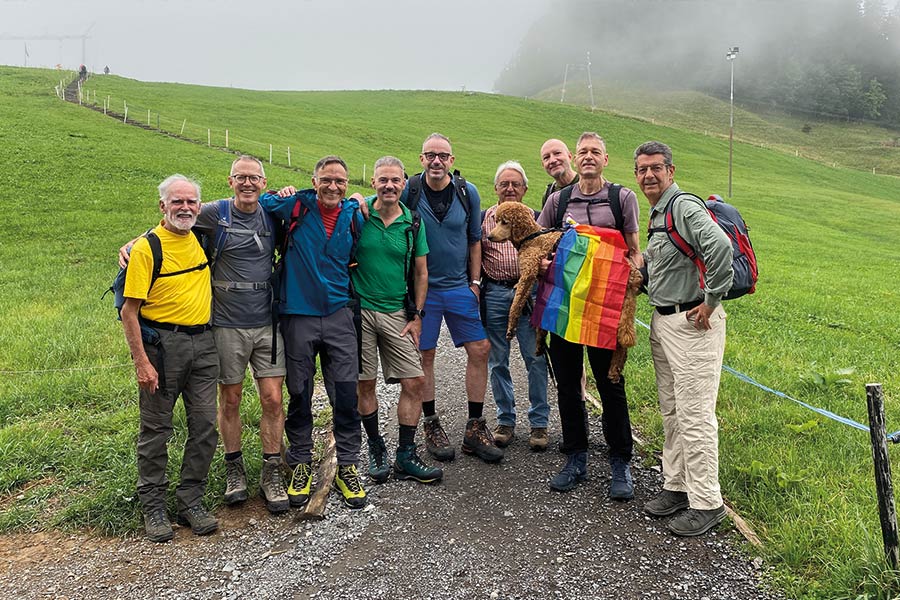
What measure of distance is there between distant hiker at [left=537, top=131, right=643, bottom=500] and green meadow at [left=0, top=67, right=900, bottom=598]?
0.83 metres

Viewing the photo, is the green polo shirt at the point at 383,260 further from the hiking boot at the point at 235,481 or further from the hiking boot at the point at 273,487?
the hiking boot at the point at 235,481

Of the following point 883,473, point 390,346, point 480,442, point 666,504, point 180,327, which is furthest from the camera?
point 480,442

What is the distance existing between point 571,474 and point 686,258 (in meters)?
2.11

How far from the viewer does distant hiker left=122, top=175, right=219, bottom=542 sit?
4.22 metres

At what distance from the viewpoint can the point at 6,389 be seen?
680cm

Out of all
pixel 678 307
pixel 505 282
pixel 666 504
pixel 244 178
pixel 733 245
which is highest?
pixel 244 178

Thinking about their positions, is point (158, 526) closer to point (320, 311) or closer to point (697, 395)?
point (320, 311)

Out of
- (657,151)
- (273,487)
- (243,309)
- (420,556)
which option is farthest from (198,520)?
(657,151)

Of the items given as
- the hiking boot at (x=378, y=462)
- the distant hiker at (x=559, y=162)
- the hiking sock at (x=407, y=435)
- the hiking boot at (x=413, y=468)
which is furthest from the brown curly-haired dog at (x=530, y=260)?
the hiking boot at (x=378, y=462)

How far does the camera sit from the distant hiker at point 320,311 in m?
4.82

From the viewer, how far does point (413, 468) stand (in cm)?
519

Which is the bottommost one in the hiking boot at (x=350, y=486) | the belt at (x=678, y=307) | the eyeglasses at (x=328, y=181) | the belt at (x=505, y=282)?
the hiking boot at (x=350, y=486)

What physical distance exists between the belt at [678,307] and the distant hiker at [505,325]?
5.28ft

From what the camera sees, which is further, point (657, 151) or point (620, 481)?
point (620, 481)
